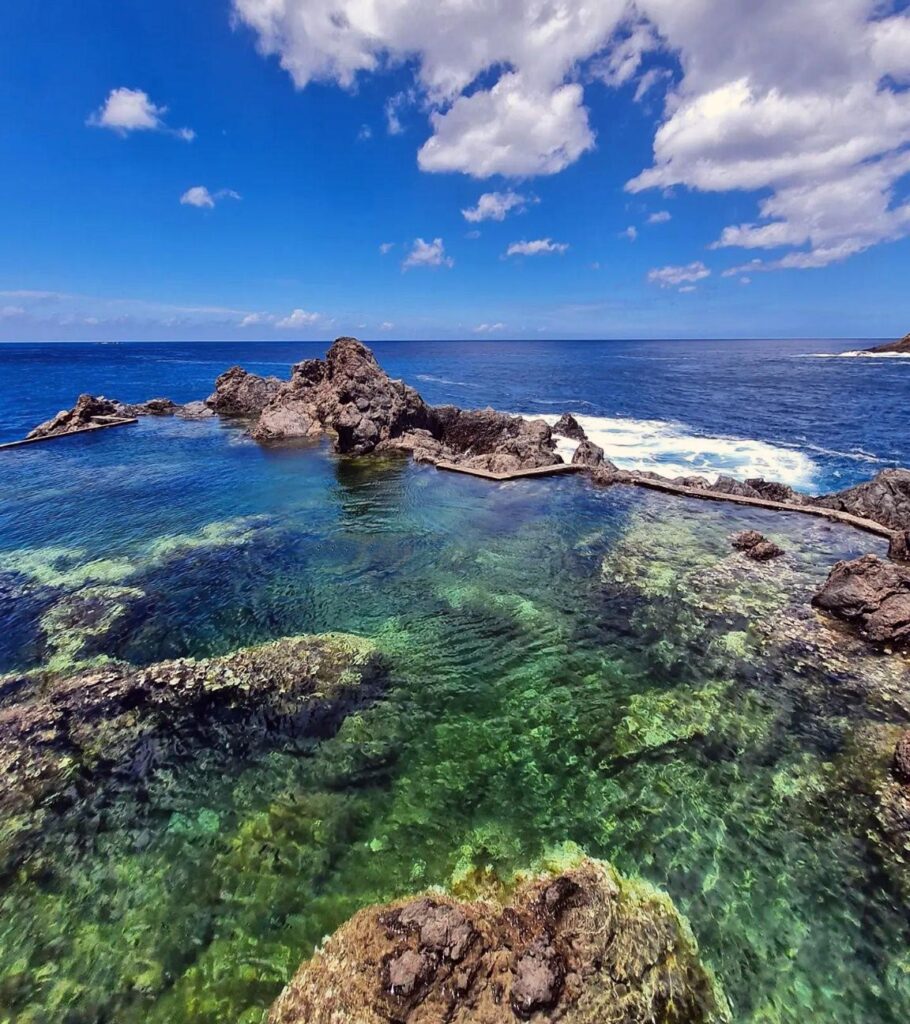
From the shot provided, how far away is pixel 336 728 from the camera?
11.7m

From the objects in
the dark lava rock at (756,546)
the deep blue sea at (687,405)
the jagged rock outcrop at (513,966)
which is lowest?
the deep blue sea at (687,405)

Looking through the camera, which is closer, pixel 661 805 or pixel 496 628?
pixel 661 805

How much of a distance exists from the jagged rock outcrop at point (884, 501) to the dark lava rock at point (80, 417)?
56.4 meters

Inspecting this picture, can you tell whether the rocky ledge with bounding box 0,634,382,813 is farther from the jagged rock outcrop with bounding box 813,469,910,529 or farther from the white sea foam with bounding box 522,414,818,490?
the white sea foam with bounding box 522,414,818,490

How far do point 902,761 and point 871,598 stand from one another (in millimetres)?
6114

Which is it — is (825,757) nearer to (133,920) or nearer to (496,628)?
(496,628)

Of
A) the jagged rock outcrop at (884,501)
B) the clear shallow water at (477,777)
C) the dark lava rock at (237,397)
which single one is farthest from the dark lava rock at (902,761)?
the dark lava rock at (237,397)

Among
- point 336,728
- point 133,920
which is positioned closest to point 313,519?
point 336,728

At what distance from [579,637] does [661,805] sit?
5.37 meters

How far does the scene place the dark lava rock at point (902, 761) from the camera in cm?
1002

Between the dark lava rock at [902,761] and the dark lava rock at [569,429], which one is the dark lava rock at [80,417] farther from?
the dark lava rock at [902,761]

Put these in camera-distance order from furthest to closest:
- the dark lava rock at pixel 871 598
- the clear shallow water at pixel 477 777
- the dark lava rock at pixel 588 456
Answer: the dark lava rock at pixel 588 456
the dark lava rock at pixel 871 598
the clear shallow water at pixel 477 777

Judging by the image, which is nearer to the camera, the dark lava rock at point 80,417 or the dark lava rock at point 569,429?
the dark lava rock at point 569,429

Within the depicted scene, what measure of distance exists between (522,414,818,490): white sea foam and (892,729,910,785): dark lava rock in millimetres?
26316
